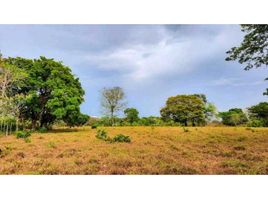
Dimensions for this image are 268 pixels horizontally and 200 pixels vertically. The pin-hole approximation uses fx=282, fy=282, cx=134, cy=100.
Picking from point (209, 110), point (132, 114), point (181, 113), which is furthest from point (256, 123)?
point (132, 114)

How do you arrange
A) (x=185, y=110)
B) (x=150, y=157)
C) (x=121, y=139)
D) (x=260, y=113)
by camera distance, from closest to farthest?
1. (x=150, y=157)
2. (x=121, y=139)
3. (x=185, y=110)
4. (x=260, y=113)

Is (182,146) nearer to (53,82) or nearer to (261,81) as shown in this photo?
(261,81)

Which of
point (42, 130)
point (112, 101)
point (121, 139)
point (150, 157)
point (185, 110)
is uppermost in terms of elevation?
point (112, 101)

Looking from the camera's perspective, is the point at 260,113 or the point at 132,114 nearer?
the point at 132,114

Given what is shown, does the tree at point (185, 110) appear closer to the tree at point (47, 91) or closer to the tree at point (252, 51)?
the tree at point (252, 51)

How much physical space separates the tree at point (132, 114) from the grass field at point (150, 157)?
1.88 metres

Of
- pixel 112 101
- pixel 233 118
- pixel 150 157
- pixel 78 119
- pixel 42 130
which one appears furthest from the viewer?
pixel 78 119

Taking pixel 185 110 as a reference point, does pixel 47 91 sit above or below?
above

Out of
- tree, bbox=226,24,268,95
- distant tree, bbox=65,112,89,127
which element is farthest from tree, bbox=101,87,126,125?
tree, bbox=226,24,268,95

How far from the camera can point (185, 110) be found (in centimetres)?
1498

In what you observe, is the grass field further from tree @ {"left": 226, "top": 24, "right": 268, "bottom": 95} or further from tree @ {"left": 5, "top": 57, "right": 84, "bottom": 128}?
tree @ {"left": 5, "top": 57, "right": 84, "bottom": 128}

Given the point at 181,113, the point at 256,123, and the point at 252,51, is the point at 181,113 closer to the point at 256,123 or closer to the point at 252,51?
the point at 252,51

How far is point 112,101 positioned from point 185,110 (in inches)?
160
